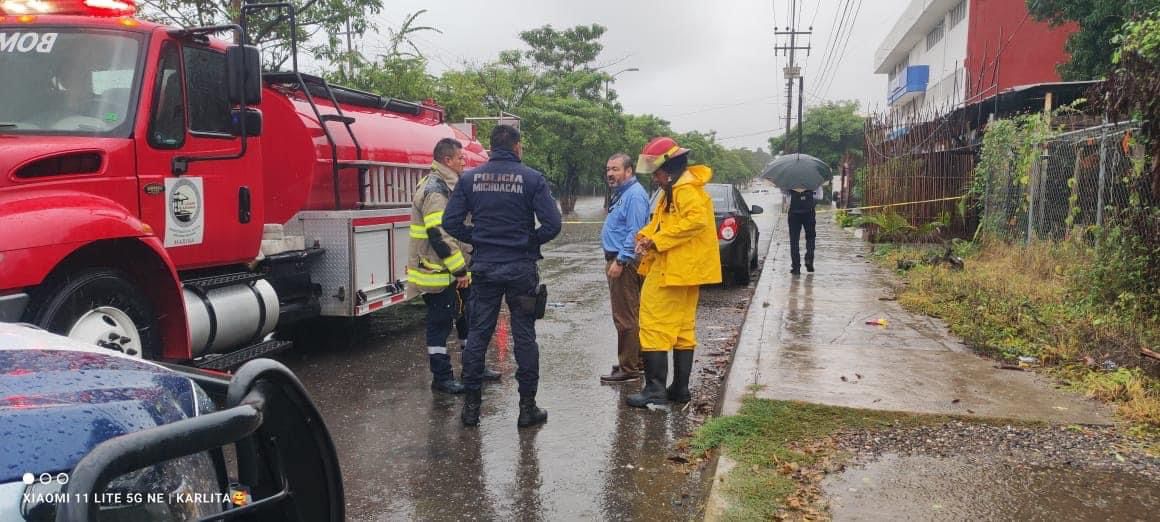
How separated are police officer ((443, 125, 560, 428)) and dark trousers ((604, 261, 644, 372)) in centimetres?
117

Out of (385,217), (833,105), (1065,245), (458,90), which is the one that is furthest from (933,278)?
(833,105)

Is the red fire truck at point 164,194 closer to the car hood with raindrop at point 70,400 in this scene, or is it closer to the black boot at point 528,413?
the black boot at point 528,413

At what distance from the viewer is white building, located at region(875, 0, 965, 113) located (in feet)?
113

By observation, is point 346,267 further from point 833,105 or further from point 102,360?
point 833,105

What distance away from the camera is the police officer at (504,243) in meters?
4.99

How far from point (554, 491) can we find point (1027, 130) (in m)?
9.97

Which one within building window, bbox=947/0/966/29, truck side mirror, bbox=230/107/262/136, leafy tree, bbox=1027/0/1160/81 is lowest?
truck side mirror, bbox=230/107/262/136

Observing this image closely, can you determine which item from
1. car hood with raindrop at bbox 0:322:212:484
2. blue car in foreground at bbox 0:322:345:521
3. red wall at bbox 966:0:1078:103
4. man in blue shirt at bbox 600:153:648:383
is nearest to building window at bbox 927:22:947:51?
red wall at bbox 966:0:1078:103

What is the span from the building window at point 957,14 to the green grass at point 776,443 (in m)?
34.2

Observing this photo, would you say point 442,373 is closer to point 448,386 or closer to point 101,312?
point 448,386

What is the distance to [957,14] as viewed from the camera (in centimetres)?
3575

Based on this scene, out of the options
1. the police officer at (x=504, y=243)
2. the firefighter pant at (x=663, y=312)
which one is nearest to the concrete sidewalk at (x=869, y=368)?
the firefighter pant at (x=663, y=312)

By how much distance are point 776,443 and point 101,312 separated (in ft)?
12.0

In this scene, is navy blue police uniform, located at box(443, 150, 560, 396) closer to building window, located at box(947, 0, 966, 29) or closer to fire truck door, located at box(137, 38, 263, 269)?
fire truck door, located at box(137, 38, 263, 269)
